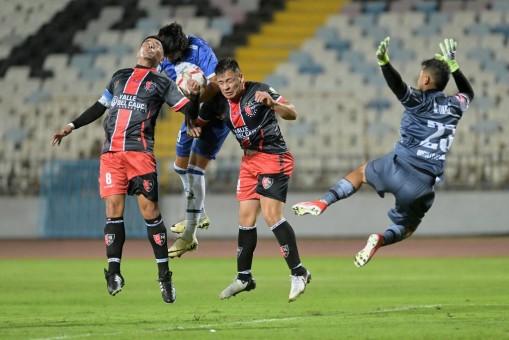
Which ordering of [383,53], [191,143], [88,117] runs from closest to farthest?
[383,53], [88,117], [191,143]

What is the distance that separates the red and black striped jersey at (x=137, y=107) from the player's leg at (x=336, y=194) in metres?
1.70

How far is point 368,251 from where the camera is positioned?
9.74 m

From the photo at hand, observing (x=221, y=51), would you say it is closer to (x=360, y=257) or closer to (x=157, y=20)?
(x=157, y=20)

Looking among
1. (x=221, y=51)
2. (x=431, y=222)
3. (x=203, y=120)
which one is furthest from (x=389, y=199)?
(x=203, y=120)

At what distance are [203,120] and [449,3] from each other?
17.0 metres

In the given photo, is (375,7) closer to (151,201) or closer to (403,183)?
(403,183)

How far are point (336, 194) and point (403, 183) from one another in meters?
0.69

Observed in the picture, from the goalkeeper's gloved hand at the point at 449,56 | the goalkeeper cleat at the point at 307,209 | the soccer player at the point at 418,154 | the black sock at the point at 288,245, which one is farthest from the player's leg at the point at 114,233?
the goalkeeper's gloved hand at the point at 449,56

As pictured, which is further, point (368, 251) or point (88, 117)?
point (88, 117)

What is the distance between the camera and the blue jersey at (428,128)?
32.9ft

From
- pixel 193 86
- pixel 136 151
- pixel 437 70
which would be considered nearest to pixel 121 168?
pixel 136 151

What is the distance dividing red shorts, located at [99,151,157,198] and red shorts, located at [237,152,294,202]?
101cm

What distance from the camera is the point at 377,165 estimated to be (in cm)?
1023

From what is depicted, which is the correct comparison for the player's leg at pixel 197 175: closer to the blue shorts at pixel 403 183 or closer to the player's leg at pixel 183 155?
the player's leg at pixel 183 155
